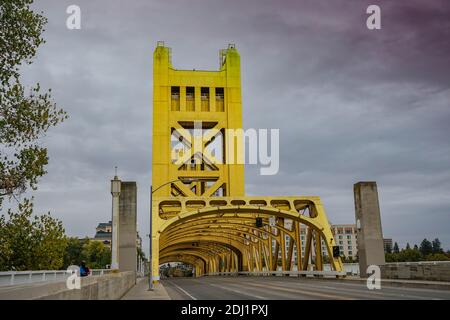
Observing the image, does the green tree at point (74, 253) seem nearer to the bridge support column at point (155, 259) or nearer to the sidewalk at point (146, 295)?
the bridge support column at point (155, 259)

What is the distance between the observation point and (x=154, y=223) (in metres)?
40.4

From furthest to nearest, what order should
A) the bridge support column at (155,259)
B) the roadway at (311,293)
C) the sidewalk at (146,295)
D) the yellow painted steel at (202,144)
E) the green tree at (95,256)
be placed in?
1. the green tree at (95,256)
2. the yellow painted steel at (202,144)
3. the bridge support column at (155,259)
4. the sidewalk at (146,295)
5. the roadway at (311,293)

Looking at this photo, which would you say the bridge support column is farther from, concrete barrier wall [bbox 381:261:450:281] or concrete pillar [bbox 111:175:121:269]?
concrete barrier wall [bbox 381:261:450:281]

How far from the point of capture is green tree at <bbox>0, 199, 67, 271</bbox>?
18.2 metres

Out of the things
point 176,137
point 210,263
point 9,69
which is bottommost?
point 210,263

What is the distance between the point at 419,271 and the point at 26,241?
772 inches

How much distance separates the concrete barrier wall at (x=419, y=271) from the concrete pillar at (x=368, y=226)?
261 centimetres

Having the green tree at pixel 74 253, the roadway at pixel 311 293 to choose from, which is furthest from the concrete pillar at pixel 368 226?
the green tree at pixel 74 253

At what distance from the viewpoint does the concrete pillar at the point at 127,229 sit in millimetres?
35562

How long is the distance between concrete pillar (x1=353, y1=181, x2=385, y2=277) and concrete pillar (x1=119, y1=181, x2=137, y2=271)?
1678cm

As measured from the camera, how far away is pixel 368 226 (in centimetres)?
3262

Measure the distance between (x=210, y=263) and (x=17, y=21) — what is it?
3589 inches
